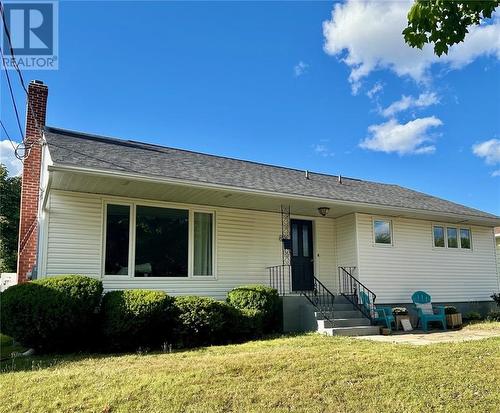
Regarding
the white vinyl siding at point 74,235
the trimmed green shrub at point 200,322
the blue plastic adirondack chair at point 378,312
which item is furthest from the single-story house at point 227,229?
the trimmed green shrub at point 200,322

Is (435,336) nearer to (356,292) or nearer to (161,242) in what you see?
(356,292)

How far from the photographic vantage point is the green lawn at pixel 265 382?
4.59 m

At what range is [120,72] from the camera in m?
11.6

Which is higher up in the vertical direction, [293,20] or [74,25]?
[293,20]

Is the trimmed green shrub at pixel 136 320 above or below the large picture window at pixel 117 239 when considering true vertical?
below

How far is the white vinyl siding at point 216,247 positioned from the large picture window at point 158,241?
0.58 feet

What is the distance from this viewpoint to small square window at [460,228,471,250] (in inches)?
547

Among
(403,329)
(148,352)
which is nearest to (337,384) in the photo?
(148,352)

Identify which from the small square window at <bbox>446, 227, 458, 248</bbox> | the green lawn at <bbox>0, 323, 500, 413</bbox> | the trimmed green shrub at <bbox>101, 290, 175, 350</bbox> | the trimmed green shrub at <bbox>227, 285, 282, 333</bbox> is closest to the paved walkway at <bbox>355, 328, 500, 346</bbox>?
the green lawn at <bbox>0, 323, 500, 413</bbox>

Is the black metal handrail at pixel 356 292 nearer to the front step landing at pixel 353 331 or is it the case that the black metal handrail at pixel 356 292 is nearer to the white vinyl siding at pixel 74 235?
the front step landing at pixel 353 331

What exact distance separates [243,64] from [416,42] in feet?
29.9

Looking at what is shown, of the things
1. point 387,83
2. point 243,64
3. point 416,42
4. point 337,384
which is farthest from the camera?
point 387,83

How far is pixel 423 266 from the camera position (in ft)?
42.1

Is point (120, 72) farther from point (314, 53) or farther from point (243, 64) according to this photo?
point (314, 53)
